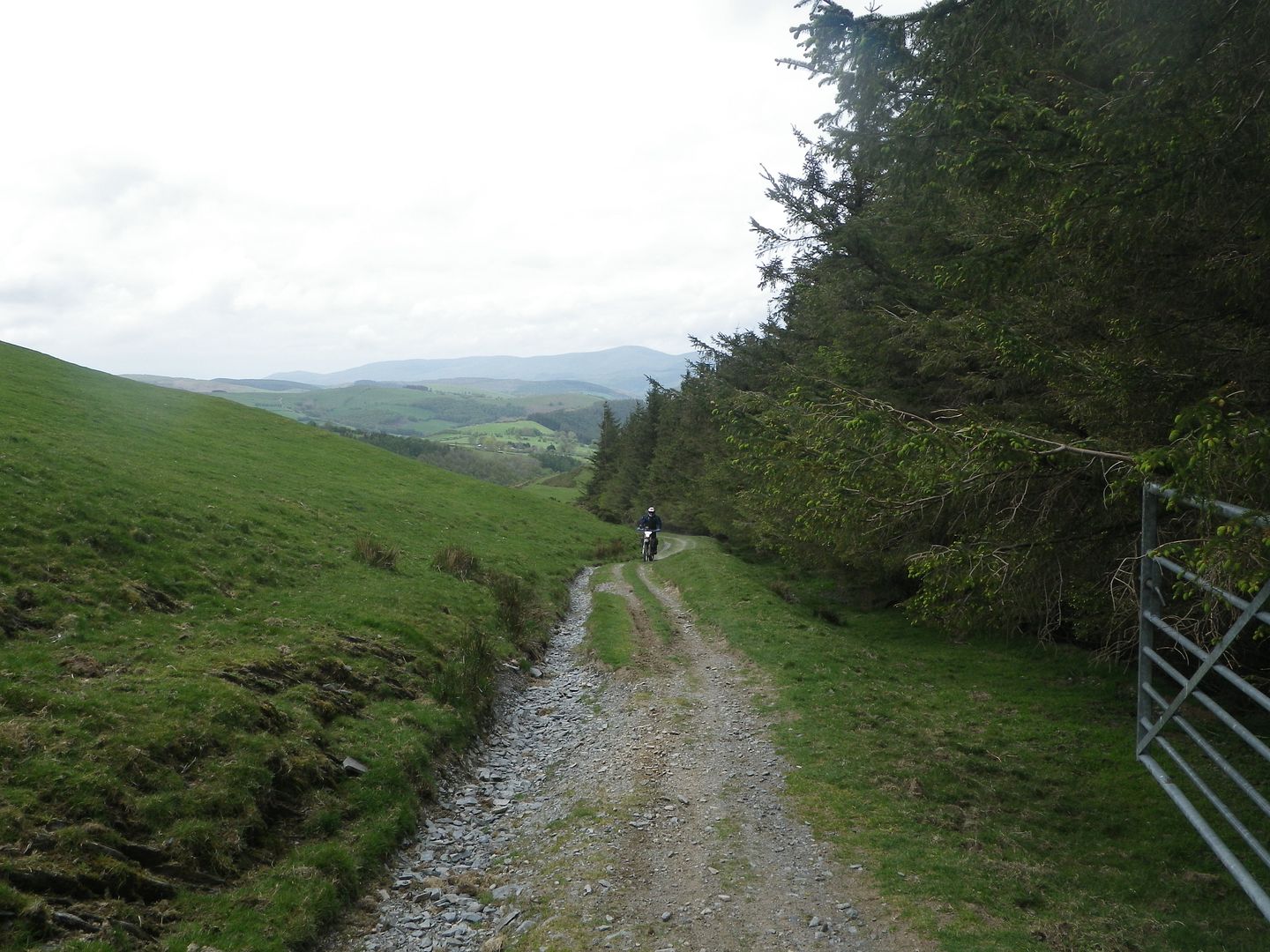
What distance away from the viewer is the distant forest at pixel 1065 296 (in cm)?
661

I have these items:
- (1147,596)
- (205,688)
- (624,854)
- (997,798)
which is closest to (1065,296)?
(1147,596)

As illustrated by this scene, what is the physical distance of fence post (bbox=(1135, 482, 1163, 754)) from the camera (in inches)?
275

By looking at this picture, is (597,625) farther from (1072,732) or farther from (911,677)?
(1072,732)

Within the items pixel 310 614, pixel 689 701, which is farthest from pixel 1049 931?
pixel 310 614

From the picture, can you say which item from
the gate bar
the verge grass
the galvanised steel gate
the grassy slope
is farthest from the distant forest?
the grassy slope

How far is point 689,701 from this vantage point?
14.8 m

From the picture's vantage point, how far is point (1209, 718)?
44.0ft

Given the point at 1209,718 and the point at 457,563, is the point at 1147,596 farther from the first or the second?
the point at 457,563

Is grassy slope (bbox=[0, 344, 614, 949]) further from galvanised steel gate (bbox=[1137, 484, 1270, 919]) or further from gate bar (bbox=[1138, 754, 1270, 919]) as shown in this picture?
galvanised steel gate (bbox=[1137, 484, 1270, 919])

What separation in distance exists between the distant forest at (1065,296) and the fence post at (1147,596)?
327 millimetres

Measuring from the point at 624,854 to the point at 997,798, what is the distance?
572 centimetres

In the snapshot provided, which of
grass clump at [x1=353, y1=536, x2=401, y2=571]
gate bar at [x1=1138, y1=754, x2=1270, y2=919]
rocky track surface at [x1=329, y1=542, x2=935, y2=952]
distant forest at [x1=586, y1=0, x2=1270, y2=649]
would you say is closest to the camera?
gate bar at [x1=1138, y1=754, x2=1270, y2=919]

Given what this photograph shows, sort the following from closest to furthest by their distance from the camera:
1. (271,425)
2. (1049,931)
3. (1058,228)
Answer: (1049,931)
(1058,228)
(271,425)

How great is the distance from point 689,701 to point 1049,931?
8386 mm
